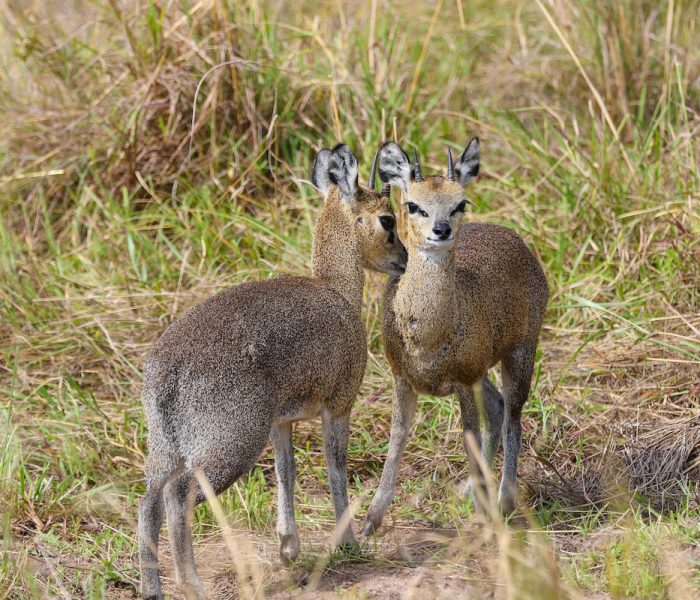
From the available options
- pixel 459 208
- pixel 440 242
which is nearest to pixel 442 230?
pixel 440 242

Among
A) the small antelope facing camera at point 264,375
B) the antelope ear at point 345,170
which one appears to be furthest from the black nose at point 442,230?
the antelope ear at point 345,170

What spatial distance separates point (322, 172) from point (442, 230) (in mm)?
1045

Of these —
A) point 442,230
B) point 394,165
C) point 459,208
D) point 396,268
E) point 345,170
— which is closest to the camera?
point 442,230

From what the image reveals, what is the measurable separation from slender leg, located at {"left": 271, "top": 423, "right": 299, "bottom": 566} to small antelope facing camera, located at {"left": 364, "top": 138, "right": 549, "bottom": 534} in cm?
44

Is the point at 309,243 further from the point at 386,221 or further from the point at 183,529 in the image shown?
the point at 183,529

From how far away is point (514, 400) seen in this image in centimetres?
600

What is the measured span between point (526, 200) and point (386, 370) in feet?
6.14

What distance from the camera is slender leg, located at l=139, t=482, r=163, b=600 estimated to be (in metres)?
4.73

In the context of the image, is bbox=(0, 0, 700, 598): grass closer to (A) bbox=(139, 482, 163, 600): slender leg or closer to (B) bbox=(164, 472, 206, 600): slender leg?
(A) bbox=(139, 482, 163, 600): slender leg

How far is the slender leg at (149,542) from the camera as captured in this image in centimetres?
473

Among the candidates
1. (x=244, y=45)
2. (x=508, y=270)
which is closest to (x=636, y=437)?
(x=508, y=270)

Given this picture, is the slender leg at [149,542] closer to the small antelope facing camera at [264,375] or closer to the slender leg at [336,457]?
the small antelope facing camera at [264,375]

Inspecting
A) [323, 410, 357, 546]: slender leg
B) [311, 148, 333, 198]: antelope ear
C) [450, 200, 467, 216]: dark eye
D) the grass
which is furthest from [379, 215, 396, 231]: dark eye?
the grass

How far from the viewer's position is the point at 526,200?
26.3 ft
